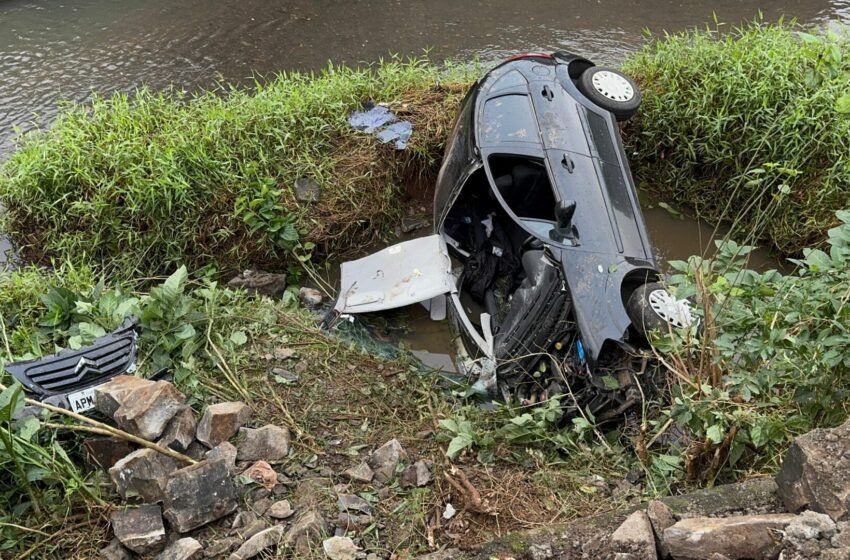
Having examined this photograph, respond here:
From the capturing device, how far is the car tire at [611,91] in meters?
4.50

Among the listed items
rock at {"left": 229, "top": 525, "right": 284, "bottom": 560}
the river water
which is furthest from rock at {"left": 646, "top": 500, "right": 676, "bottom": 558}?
the river water

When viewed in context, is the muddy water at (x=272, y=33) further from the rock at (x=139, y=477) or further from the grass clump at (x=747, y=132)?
the rock at (x=139, y=477)

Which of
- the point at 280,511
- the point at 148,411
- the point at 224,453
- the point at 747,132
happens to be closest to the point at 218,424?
the point at 224,453

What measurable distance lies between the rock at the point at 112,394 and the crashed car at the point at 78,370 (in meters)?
0.10

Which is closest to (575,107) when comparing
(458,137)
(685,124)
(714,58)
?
(458,137)

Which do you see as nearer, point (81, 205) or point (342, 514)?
point (342, 514)

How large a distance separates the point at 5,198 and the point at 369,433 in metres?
3.28

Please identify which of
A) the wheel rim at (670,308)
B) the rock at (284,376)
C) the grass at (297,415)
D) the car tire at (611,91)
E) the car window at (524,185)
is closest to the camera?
the grass at (297,415)

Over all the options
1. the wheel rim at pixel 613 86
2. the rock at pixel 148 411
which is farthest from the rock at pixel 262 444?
the wheel rim at pixel 613 86

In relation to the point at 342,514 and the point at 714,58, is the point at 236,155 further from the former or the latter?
the point at 714,58

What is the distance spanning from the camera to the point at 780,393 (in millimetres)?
2832

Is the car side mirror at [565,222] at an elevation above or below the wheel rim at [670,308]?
above

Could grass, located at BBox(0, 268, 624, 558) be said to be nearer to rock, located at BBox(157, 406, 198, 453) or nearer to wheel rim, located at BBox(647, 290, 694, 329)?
rock, located at BBox(157, 406, 198, 453)

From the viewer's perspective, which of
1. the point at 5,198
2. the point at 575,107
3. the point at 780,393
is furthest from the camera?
the point at 5,198
